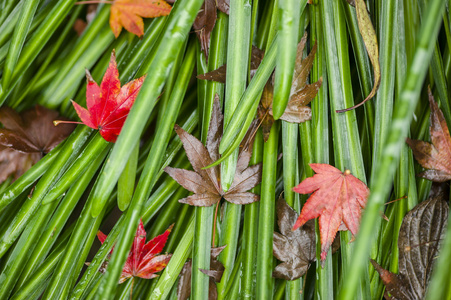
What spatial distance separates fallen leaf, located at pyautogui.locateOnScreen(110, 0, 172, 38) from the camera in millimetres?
623

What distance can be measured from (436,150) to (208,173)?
1.39 ft

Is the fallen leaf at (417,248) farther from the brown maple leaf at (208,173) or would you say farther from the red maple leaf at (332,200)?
the brown maple leaf at (208,173)

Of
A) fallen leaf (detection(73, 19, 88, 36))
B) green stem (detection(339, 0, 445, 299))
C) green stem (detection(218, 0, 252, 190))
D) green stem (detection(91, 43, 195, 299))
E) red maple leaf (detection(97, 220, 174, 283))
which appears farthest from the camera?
fallen leaf (detection(73, 19, 88, 36))

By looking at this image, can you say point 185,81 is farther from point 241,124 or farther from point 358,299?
point 358,299

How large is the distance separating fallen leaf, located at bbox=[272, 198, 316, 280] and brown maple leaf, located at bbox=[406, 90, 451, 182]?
238 mm

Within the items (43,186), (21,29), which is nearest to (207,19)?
(21,29)

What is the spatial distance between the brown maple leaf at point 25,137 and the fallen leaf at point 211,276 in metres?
0.39

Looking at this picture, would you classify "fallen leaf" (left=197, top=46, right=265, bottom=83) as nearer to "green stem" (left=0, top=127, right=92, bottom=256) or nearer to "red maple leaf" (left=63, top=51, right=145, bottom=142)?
"red maple leaf" (left=63, top=51, right=145, bottom=142)

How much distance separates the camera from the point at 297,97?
1.90 feet

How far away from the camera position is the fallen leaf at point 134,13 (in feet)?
2.04

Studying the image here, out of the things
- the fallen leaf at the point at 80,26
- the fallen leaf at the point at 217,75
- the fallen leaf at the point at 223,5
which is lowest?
the fallen leaf at the point at 217,75

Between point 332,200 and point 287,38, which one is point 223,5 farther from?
point 332,200

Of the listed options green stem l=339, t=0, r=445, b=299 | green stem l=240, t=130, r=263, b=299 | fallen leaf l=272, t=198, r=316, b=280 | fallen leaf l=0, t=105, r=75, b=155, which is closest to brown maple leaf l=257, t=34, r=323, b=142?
green stem l=240, t=130, r=263, b=299

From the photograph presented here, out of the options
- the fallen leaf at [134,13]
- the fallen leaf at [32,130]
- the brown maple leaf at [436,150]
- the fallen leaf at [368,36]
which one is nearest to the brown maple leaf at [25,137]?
the fallen leaf at [32,130]
